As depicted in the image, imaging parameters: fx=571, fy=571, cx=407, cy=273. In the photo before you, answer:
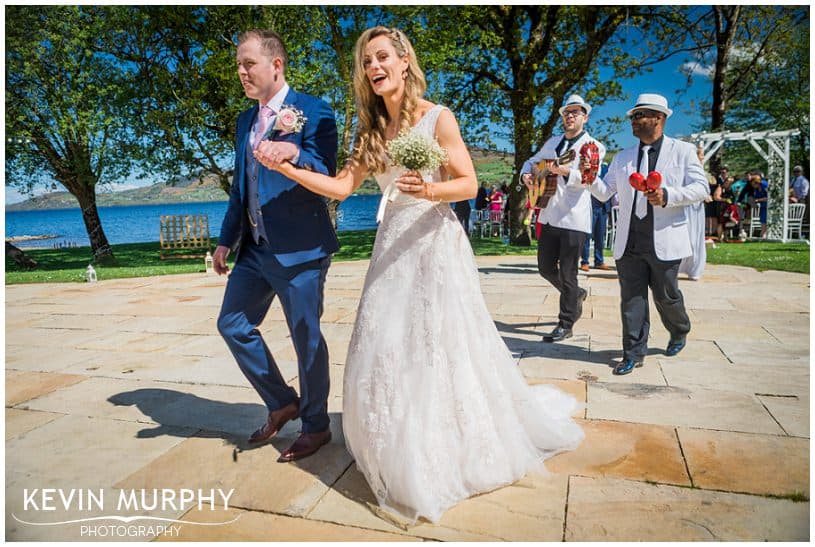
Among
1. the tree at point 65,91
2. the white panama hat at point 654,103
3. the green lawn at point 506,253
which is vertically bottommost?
the green lawn at point 506,253

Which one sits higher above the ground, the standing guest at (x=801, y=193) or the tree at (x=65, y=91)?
the tree at (x=65, y=91)

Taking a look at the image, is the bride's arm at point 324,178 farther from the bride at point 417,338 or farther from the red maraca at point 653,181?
the red maraca at point 653,181

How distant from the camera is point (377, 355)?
111 inches

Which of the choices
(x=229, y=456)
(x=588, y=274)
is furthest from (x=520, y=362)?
(x=588, y=274)

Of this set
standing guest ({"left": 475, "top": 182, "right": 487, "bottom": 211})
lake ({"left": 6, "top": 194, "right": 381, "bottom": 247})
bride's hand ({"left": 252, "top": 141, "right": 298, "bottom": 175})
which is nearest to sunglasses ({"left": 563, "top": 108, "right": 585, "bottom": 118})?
bride's hand ({"left": 252, "top": 141, "right": 298, "bottom": 175})

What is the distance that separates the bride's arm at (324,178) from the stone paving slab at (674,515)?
1.91 m

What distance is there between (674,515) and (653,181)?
2714 millimetres

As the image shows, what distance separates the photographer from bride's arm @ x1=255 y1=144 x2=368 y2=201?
2758mm

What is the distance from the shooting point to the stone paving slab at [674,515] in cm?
247

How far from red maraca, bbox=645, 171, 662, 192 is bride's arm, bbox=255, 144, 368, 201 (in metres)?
2.58

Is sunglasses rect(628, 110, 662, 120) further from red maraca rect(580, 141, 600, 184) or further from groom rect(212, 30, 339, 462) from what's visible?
groom rect(212, 30, 339, 462)

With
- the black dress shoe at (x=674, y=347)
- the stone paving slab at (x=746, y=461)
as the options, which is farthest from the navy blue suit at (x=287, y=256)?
the black dress shoe at (x=674, y=347)

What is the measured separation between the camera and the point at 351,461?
3217 millimetres

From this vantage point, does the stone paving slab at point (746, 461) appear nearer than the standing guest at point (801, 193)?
Yes
